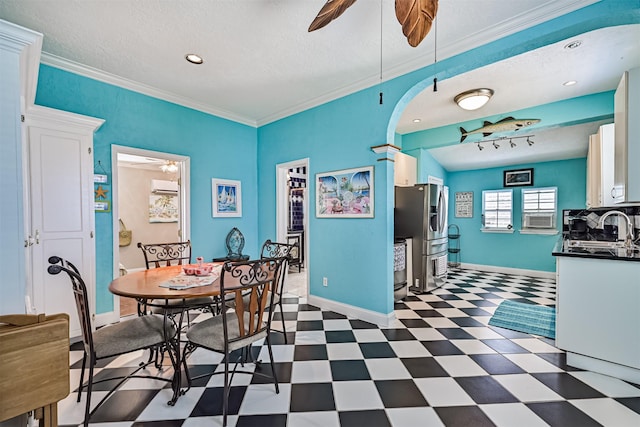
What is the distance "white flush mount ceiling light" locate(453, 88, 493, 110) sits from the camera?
3.30 meters

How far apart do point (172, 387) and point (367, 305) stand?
200cm

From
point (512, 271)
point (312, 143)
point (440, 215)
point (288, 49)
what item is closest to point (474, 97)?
point (440, 215)

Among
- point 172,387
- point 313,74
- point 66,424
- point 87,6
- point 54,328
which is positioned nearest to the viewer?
point 54,328

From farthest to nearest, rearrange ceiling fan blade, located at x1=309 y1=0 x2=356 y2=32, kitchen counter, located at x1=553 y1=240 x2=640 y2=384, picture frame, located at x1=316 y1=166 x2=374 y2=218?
1. picture frame, located at x1=316 y1=166 x2=374 y2=218
2. kitchen counter, located at x1=553 y1=240 x2=640 y2=384
3. ceiling fan blade, located at x1=309 y1=0 x2=356 y2=32

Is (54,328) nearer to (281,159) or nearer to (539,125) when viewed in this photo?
(281,159)

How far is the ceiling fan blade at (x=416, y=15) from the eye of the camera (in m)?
1.42

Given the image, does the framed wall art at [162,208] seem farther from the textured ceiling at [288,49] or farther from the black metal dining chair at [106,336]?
the black metal dining chair at [106,336]

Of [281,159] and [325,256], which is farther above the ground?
[281,159]

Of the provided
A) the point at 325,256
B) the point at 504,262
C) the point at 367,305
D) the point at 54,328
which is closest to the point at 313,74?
the point at 325,256

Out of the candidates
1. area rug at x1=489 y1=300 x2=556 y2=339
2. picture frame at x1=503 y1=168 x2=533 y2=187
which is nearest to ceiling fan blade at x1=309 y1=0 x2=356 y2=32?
area rug at x1=489 y1=300 x2=556 y2=339

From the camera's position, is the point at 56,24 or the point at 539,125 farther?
the point at 539,125

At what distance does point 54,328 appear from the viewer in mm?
1016

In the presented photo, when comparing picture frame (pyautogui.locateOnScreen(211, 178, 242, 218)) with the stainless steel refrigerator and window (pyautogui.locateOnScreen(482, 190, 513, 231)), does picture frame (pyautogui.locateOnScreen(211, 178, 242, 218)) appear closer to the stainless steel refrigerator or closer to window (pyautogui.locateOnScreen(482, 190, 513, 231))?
the stainless steel refrigerator

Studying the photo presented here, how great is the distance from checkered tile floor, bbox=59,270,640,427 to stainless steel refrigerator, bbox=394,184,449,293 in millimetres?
1400
